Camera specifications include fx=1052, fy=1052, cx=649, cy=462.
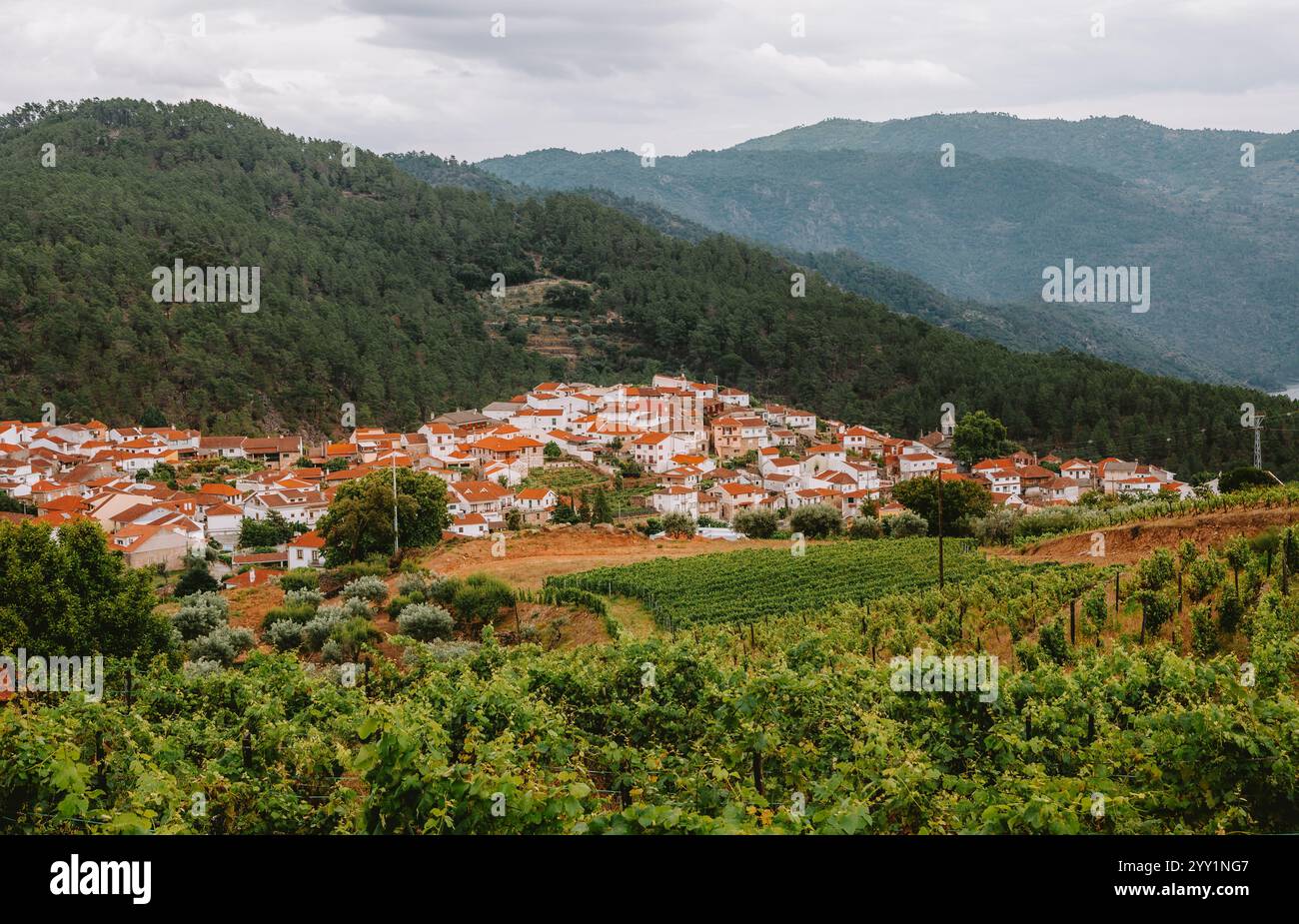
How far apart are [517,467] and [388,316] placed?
40.1m

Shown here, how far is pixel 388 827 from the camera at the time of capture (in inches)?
211

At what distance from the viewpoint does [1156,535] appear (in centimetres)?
2241

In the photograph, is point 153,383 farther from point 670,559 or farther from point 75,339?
point 670,559

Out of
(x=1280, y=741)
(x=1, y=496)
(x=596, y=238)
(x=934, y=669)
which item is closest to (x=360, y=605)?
→ (x=934, y=669)

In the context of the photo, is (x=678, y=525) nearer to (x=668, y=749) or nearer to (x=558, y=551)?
(x=558, y=551)

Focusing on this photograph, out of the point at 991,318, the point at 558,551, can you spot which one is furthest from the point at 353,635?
the point at 991,318

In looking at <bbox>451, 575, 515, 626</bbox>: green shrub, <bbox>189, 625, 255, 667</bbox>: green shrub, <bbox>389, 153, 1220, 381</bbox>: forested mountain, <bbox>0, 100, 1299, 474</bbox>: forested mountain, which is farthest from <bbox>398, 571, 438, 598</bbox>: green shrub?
<bbox>389, 153, 1220, 381</bbox>: forested mountain

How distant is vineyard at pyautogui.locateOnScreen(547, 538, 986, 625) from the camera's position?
21156 mm

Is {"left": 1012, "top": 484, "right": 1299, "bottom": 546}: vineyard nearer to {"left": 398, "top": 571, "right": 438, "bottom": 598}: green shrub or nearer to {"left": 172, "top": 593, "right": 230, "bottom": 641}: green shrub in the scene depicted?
{"left": 398, "top": 571, "right": 438, "bottom": 598}: green shrub

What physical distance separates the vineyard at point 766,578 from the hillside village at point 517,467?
12.6 meters

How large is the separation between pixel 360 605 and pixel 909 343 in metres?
69.0

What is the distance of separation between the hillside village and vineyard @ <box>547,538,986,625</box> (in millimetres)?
12565
